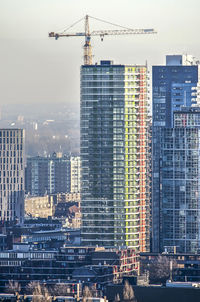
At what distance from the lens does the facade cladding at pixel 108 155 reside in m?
146

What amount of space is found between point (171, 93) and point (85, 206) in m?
51.4

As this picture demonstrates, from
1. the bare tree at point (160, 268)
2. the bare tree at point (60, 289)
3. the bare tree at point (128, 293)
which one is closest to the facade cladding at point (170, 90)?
the bare tree at point (160, 268)

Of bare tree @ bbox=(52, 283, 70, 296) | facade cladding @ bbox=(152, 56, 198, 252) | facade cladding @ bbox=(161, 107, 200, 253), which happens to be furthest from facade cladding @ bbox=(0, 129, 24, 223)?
bare tree @ bbox=(52, 283, 70, 296)

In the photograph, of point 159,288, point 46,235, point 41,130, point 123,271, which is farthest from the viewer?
point 41,130

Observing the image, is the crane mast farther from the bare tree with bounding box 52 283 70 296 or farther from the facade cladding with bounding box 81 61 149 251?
the bare tree with bounding box 52 283 70 296

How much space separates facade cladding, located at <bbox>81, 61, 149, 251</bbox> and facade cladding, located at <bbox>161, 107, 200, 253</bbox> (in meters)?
6.41

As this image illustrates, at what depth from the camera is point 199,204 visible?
154 m

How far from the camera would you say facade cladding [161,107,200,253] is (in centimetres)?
15438

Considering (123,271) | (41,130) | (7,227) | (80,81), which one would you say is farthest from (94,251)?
(41,130)

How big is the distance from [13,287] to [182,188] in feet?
87.9

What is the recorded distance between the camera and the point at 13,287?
131500mm

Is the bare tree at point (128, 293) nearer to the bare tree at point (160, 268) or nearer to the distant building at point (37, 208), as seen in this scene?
the bare tree at point (160, 268)

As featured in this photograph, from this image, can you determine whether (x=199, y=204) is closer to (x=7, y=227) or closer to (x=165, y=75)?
(x=7, y=227)

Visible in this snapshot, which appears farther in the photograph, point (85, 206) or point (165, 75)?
point (165, 75)
